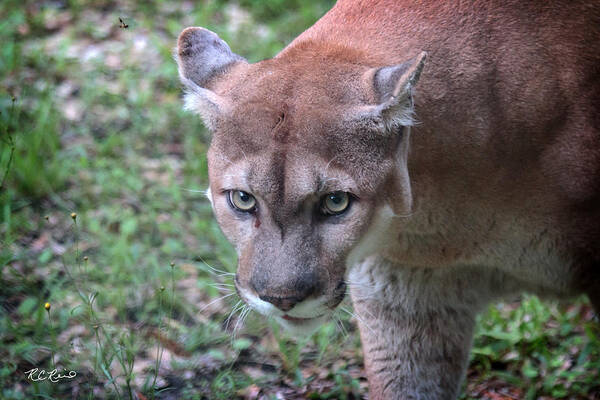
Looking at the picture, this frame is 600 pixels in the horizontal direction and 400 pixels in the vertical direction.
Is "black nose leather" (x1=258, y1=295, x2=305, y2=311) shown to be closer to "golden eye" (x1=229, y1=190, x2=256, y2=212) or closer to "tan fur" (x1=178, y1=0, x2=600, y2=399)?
"tan fur" (x1=178, y1=0, x2=600, y2=399)

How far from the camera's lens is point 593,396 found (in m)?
3.93

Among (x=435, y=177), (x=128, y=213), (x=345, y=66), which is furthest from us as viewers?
(x=128, y=213)

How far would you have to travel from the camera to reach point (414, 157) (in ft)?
9.88

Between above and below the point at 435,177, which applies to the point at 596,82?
above

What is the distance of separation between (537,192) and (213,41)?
1.41 m

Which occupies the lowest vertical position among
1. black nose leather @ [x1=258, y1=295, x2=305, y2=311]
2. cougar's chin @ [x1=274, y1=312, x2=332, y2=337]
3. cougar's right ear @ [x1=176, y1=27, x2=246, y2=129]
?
cougar's chin @ [x1=274, y1=312, x2=332, y2=337]


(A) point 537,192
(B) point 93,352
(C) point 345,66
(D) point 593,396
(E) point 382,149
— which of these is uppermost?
(C) point 345,66

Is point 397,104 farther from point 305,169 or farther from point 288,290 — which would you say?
point 288,290

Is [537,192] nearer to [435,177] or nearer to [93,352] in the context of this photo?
[435,177]

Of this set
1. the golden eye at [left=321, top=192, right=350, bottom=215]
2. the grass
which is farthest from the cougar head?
the grass

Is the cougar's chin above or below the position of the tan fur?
below

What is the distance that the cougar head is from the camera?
2654mm

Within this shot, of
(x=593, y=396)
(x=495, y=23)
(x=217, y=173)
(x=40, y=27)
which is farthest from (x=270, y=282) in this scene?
(x=40, y=27)

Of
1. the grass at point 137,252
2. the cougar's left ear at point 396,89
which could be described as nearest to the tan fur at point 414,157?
the cougar's left ear at point 396,89
